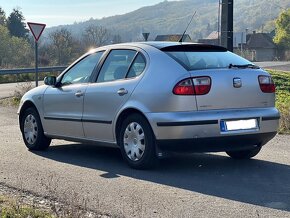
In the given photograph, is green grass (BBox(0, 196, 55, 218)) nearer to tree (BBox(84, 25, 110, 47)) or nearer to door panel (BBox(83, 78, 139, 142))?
door panel (BBox(83, 78, 139, 142))

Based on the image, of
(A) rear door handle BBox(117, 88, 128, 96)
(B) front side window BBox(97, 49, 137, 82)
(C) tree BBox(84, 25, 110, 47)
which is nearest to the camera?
(A) rear door handle BBox(117, 88, 128, 96)

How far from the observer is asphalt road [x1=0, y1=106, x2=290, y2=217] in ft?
17.5

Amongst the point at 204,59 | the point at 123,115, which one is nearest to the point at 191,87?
the point at 204,59

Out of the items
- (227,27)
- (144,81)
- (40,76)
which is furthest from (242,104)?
(40,76)

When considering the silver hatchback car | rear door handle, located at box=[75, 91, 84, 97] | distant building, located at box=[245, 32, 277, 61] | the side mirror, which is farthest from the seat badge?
distant building, located at box=[245, 32, 277, 61]

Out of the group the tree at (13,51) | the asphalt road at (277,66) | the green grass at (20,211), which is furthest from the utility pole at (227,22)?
the tree at (13,51)

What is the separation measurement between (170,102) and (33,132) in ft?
10.4

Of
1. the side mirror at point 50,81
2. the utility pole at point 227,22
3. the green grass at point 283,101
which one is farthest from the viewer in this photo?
the utility pole at point 227,22

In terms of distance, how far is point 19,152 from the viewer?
8.81 m

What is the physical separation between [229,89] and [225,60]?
2.02 feet

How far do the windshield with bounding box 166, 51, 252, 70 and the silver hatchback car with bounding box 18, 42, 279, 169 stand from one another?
1 centimetres

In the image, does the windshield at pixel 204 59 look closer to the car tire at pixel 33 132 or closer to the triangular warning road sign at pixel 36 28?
the car tire at pixel 33 132

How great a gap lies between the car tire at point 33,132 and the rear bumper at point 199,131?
2.66 metres

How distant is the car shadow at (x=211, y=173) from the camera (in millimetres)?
5814
